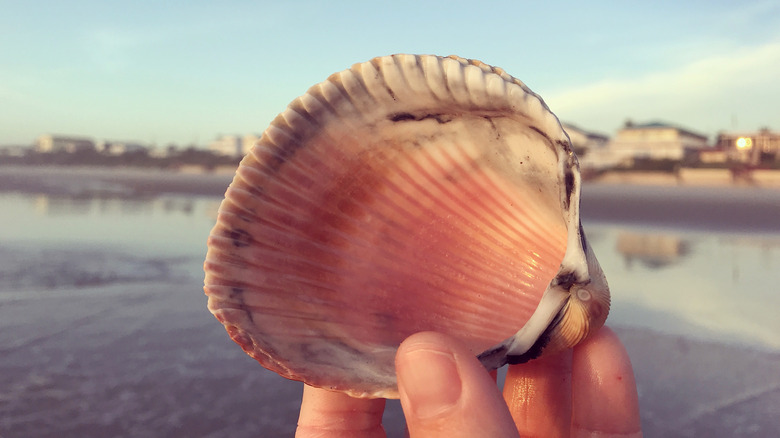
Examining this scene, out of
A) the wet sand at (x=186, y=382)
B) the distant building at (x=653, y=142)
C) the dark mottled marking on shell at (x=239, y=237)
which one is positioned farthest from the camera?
the distant building at (x=653, y=142)

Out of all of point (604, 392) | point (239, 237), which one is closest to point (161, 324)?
point (239, 237)

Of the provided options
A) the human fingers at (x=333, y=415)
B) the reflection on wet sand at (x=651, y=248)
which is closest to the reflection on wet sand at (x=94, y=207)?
the reflection on wet sand at (x=651, y=248)

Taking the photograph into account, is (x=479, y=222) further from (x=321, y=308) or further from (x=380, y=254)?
(x=321, y=308)

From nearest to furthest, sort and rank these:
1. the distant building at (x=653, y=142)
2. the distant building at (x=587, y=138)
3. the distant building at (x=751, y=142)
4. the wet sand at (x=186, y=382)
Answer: the wet sand at (x=186, y=382) < the distant building at (x=751, y=142) < the distant building at (x=653, y=142) < the distant building at (x=587, y=138)

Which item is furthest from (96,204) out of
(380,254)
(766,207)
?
(766,207)

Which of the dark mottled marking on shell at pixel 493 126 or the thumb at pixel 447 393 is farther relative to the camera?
the dark mottled marking on shell at pixel 493 126

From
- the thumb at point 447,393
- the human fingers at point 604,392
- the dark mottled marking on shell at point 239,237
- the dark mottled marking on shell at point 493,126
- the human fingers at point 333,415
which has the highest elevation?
the dark mottled marking on shell at point 493,126

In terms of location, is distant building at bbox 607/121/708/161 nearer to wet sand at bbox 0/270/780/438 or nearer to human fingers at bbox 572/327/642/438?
wet sand at bbox 0/270/780/438

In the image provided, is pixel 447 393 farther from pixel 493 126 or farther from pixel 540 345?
pixel 493 126

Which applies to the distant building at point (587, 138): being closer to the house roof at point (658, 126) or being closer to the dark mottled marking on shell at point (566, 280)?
the house roof at point (658, 126)
